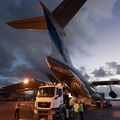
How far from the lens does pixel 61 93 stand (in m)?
16.6

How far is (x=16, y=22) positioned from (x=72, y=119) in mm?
9306

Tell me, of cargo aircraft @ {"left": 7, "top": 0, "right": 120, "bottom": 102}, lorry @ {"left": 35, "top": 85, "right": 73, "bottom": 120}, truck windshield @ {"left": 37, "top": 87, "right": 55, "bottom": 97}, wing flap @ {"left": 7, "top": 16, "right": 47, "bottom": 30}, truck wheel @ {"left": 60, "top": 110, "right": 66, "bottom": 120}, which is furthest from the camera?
wing flap @ {"left": 7, "top": 16, "right": 47, "bottom": 30}

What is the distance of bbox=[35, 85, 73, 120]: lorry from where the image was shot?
14.7 m

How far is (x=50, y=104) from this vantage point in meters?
14.9

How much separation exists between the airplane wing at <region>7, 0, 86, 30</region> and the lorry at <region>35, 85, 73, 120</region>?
5599 millimetres

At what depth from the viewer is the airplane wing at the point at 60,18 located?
54.8ft

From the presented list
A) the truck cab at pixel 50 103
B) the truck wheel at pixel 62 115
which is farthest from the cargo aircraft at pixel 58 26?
the truck wheel at pixel 62 115

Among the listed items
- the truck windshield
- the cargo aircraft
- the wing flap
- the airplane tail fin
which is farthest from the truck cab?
the wing flap

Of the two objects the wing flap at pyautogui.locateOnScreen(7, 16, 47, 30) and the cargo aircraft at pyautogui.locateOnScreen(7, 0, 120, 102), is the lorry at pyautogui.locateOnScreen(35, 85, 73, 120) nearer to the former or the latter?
the cargo aircraft at pyautogui.locateOnScreen(7, 0, 120, 102)

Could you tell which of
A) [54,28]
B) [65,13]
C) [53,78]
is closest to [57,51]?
[54,28]

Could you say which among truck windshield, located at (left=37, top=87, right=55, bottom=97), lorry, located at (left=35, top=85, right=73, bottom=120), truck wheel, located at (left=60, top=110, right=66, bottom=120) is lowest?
truck wheel, located at (left=60, top=110, right=66, bottom=120)

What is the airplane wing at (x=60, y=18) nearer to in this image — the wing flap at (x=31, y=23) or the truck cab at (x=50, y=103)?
the wing flap at (x=31, y=23)

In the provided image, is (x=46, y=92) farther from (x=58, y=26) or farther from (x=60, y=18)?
(x=60, y=18)

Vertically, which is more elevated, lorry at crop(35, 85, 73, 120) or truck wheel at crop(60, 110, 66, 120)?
lorry at crop(35, 85, 73, 120)
